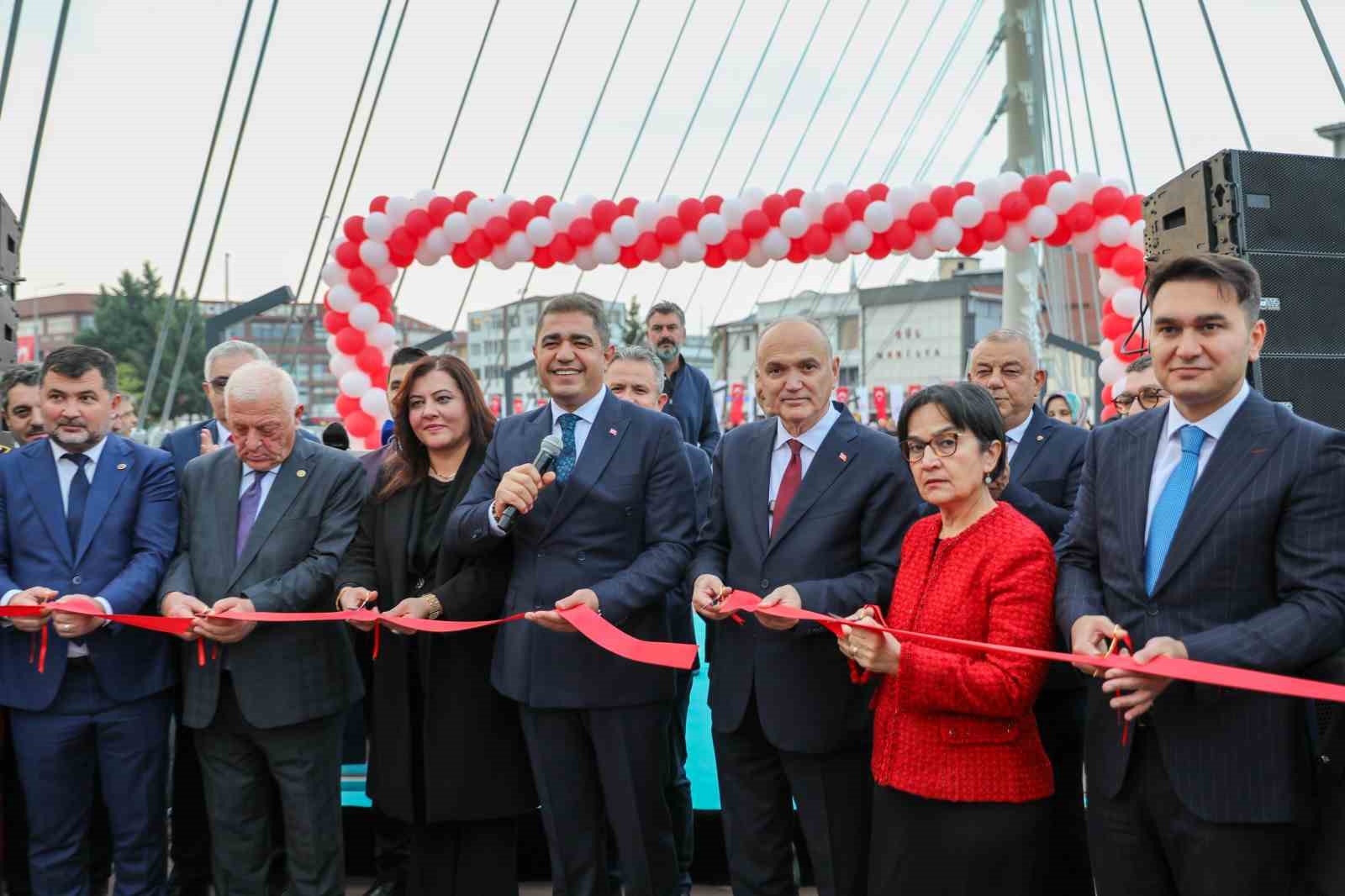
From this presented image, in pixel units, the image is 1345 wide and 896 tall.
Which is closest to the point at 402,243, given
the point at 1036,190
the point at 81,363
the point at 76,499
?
the point at 1036,190

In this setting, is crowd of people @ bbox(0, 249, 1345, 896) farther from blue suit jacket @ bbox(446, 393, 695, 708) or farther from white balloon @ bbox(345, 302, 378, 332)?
white balloon @ bbox(345, 302, 378, 332)

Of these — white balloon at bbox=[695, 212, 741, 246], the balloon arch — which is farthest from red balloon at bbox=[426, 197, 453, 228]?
white balloon at bbox=[695, 212, 741, 246]

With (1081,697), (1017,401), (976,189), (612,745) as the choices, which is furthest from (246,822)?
(976,189)

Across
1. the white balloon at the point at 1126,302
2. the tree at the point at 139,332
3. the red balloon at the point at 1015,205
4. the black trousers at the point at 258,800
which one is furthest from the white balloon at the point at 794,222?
the tree at the point at 139,332

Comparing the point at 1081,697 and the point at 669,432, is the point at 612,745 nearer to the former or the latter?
the point at 669,432

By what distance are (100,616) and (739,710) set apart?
1.69 m

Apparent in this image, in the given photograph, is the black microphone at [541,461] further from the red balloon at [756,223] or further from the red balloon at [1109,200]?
the red balloon at [1109,200]

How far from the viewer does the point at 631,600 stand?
2629 mm

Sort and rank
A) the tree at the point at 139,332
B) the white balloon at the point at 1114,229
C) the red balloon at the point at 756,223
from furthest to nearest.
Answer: the tree at the point at 139,332 → the red balloon at the point at 756,223 → the white balloon at the point at 1114,229

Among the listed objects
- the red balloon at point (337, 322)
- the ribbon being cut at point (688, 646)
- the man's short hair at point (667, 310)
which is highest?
the red balloon at point (337, 322)

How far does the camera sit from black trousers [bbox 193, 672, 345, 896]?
2852 millimetres

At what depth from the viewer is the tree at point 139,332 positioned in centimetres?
3622

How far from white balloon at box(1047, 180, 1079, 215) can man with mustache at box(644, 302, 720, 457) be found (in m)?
4.00

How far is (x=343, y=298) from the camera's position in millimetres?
8898
